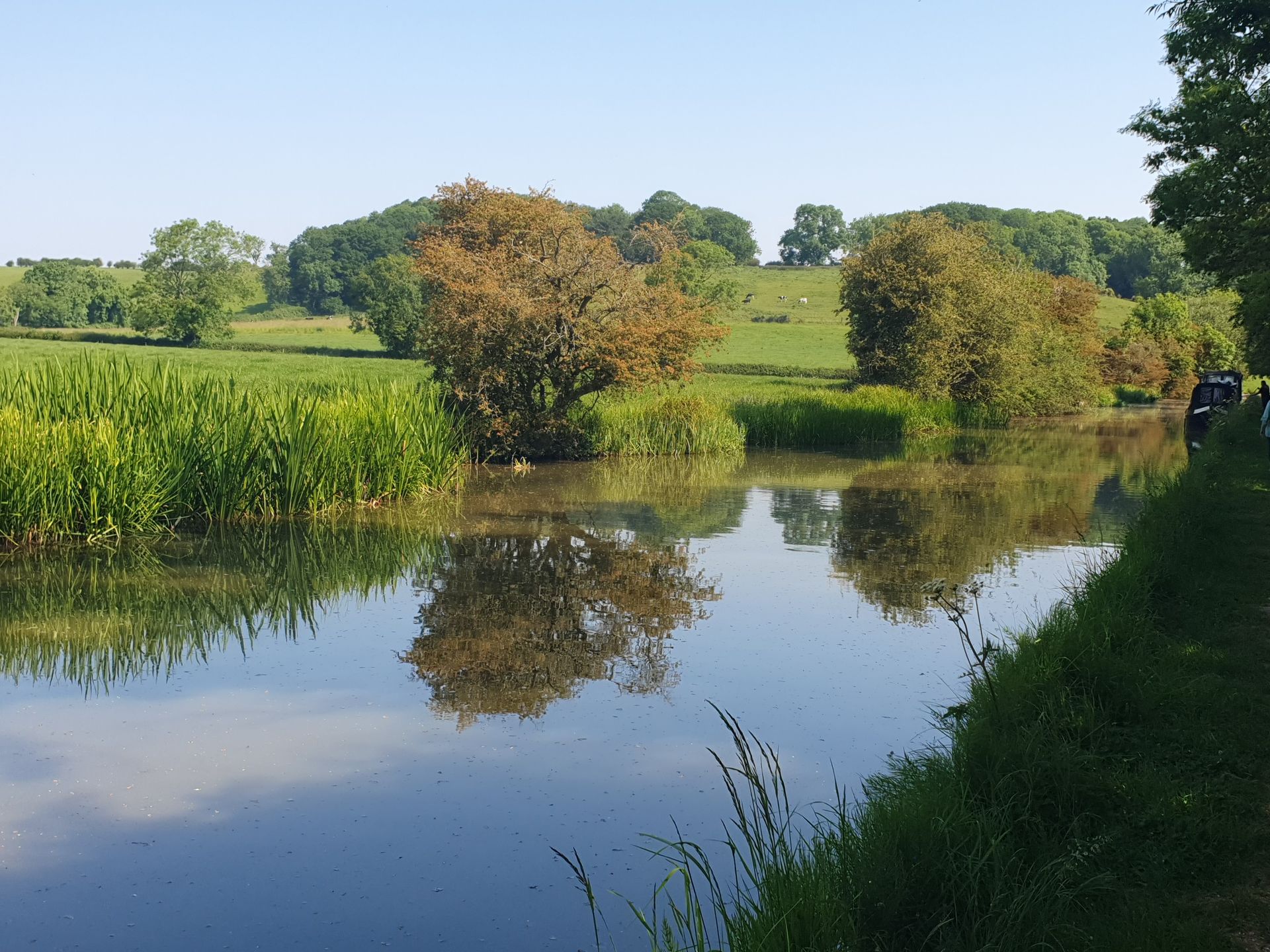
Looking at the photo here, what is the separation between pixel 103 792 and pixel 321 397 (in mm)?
12675

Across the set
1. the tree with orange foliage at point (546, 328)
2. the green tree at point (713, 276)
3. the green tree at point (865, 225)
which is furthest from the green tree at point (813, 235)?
the tree with orange foliage at point (546, 328)

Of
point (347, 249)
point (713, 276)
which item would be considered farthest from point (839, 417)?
point (347, 249)

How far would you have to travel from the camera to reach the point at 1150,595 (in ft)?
28.6

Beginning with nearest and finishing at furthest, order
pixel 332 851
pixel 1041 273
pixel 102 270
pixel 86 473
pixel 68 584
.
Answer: pixel 332 851, pixel 68 584, pixel 86 473, pixel 1041 273, pixel 102 270

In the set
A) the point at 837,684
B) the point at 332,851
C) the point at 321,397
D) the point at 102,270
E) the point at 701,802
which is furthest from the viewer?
the point at 102,270

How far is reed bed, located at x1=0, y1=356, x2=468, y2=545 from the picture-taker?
1292cm

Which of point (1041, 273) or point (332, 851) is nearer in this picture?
point (332, 851)

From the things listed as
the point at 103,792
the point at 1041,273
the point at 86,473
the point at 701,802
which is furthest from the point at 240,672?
the point at 1041,273

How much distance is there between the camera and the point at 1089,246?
11819 cm

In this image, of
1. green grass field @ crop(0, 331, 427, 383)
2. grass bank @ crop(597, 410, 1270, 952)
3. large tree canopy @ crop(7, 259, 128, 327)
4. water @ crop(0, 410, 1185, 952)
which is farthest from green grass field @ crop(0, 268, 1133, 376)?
grass bank @ crop(597, 410, 1270, 952)

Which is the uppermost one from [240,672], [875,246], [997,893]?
[875,246]

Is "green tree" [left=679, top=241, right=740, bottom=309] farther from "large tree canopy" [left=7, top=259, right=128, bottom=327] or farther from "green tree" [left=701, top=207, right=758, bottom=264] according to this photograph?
"large tree canopy" [left=7, top=259, right=128, bottom=327]

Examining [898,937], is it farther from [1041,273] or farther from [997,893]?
[1041,273]

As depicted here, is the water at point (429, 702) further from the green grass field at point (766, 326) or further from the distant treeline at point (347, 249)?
the distant treeline at point (347, 249)
